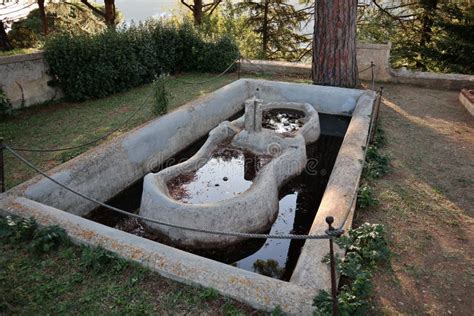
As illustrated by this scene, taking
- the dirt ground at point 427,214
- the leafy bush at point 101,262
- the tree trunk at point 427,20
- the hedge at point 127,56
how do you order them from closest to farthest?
the dirt ground at point 427,214
the leafy bush at point 101,262
the hedge at point 127,56
the tree trunk at point 427,20

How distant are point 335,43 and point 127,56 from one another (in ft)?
18.7

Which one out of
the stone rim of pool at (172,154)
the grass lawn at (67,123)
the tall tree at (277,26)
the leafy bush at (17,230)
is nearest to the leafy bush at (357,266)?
the stone rim of pool at (172,154)

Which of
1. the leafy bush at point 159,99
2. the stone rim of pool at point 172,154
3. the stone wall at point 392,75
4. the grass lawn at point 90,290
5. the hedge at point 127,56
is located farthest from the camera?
the stone wall at point 392,75

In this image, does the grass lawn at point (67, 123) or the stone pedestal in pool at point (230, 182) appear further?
the grass lawn at point (67, 123)

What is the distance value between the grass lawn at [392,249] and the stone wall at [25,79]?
0.77m

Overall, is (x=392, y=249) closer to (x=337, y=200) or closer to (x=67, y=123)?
(x=337, y=200)

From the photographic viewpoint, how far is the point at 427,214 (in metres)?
4.84

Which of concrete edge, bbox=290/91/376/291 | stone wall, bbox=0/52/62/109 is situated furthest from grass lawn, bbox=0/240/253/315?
stone wall, bbox=0/52/62/109

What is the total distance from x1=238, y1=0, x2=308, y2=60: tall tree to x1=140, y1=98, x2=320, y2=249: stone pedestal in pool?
13.9 metres

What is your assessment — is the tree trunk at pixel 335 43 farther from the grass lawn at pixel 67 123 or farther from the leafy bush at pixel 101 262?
the leafy bush at pixel 101 262

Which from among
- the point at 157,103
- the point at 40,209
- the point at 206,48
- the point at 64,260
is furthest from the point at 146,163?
the point at 206,48

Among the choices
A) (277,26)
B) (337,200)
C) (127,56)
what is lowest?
(337,200)

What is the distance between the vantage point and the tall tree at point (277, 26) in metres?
20.6

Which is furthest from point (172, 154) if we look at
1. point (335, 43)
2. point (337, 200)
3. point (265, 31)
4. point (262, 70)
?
point (265, 31)
